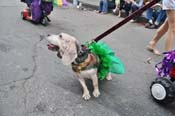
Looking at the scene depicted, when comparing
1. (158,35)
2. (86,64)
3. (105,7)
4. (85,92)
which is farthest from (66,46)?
(105,7)

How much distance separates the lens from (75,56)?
10.9 feet

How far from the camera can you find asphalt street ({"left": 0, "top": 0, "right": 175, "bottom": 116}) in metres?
3.36

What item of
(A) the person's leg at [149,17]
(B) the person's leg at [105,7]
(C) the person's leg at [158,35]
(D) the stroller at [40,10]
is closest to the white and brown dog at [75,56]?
(C) the person's leg at [158,35]

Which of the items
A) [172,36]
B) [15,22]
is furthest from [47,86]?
[15,22]

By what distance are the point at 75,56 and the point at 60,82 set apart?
0.79 metres

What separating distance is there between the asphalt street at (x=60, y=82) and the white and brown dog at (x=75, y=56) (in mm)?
292

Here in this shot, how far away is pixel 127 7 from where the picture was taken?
8.66 m

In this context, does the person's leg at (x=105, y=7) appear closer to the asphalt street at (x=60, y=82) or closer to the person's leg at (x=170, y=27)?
the asphalt street at (x=60, y=82)

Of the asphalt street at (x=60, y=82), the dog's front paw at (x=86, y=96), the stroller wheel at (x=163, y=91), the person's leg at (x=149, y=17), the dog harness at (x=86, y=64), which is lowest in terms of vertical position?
the person's leg at (x=149, y=17)

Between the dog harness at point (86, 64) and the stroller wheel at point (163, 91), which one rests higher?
the dog harness at point (86, 64)

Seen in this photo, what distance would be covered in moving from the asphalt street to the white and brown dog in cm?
29

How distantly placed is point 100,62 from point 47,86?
0.77m

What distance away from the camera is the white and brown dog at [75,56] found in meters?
3.31

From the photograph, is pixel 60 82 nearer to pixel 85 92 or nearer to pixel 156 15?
pixel 85 92
